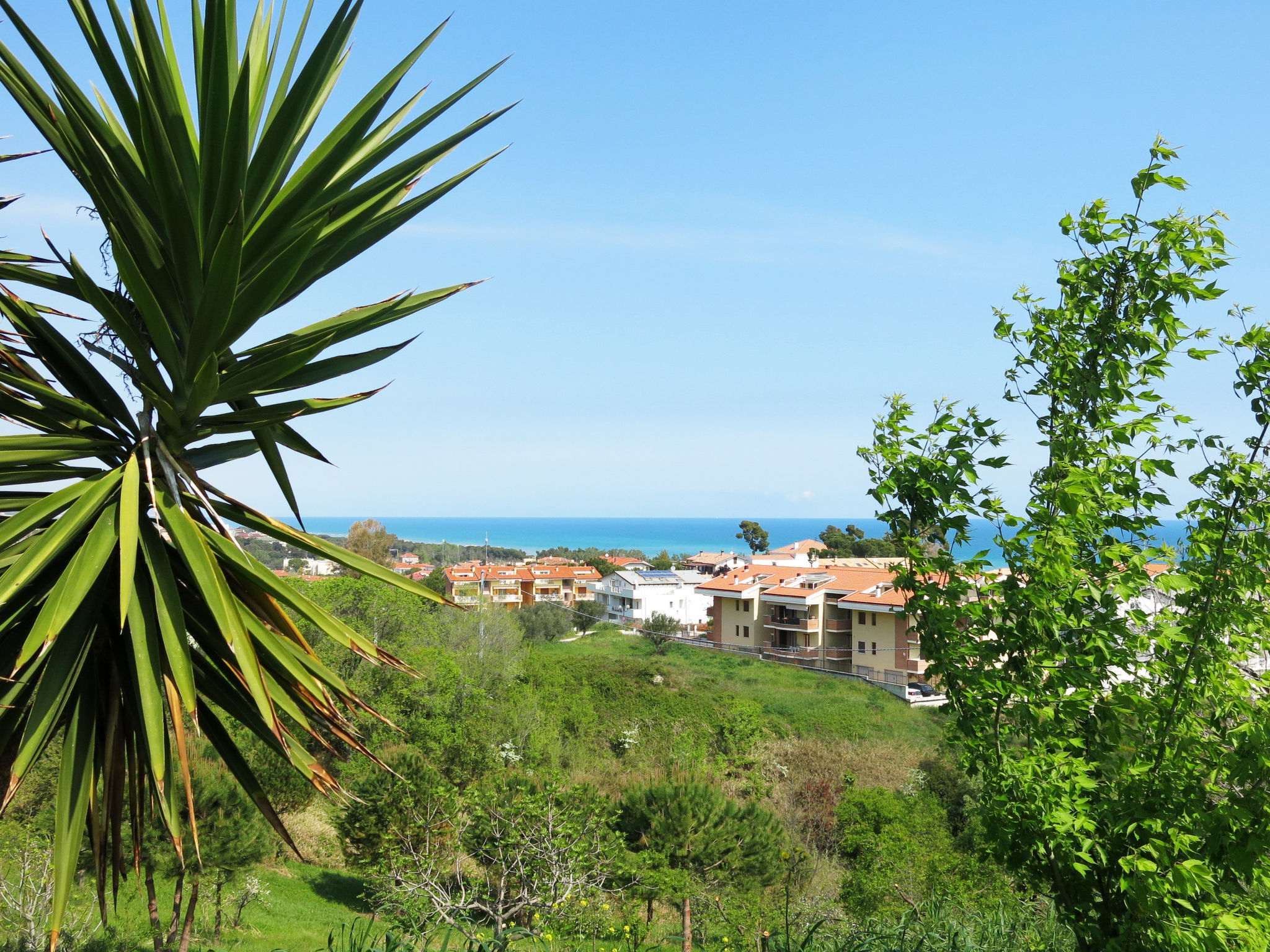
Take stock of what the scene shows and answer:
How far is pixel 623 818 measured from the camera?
15.8 meters

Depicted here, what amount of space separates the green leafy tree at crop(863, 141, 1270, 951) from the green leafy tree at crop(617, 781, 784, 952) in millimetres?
11474

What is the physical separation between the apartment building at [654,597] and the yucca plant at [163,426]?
65183mm

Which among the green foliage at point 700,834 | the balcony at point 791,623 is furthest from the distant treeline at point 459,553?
the green foliage at point 700,834

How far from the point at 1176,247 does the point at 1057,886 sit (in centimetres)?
248

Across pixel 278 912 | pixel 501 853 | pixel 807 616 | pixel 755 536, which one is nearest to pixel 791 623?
pixel 807 616

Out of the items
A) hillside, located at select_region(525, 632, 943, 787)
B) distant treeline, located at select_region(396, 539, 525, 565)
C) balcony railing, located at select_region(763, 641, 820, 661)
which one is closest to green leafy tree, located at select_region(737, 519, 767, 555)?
distant treeline, located at select_region(396, 539, 525, 565)

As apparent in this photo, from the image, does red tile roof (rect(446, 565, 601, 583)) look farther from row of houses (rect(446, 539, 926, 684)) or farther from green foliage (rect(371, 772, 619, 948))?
green foliage (rect(371, 772, 619, 948))

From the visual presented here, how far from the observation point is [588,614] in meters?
71.4

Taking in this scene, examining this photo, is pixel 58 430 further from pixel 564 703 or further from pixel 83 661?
pixel 564 703

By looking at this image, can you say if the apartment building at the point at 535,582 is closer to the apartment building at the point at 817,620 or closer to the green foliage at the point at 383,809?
the apartment building at the point at 817,620

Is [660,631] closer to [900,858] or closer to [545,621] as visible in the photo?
[545,621]

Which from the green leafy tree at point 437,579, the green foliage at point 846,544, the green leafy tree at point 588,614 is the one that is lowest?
the green leafy tree at point 588,614

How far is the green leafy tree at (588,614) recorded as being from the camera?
67312 mm

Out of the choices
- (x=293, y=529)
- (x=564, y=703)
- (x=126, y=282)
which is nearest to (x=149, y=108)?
(x=126, y=282)
